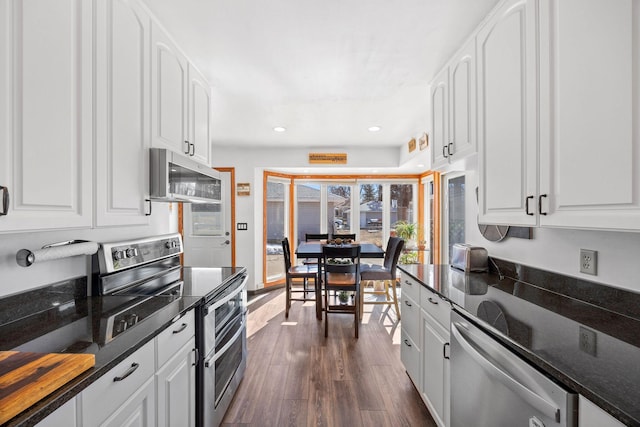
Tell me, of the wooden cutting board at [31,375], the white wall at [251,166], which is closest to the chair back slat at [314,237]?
the white wall at [251,166]

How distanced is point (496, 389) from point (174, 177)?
178cm

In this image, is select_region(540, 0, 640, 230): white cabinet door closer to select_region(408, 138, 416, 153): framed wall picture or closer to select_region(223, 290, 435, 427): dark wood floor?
select_region(223, 290, 435, 427): dark wood floor

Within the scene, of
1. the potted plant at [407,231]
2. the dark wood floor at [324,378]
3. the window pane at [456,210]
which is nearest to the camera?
the dark wood floor at [324,378]

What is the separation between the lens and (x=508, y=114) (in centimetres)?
138

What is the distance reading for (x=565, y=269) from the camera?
1489 mm

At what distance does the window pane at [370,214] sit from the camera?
5379mm

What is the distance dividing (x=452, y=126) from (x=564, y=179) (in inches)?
36.9

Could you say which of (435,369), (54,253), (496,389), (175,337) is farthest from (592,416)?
(54,253)

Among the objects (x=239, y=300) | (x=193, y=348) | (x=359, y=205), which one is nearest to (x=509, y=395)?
(x=193, y=348)

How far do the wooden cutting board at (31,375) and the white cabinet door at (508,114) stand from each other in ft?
5.57

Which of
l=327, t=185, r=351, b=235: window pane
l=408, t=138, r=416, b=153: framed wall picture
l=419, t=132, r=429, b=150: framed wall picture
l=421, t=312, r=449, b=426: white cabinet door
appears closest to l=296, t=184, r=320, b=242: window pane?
l=327, t=185, r=351, b=235: window pane

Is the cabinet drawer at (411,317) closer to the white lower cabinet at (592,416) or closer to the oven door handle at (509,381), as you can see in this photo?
the oven door handle at (509,381)

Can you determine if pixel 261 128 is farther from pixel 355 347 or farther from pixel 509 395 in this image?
pixel 509 395

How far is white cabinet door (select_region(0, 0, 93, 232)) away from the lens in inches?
33.8
